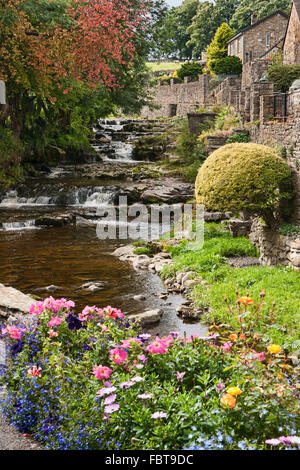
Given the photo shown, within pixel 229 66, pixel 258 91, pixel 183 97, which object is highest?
pixel 229 66

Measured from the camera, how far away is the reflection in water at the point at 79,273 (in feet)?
28.8

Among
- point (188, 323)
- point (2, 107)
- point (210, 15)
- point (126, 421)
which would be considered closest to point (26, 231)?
point (2, 107)

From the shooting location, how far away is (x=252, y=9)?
59.9 meters

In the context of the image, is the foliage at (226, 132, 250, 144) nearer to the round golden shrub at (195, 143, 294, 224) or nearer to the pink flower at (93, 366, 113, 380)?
the round golden shrub at (195, 143, 294, 224)

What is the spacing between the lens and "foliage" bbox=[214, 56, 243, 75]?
43.3 m

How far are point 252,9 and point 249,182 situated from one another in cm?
5697

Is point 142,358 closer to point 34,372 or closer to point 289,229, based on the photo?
point 34,372

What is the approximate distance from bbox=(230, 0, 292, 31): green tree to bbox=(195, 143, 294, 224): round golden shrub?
5256 cm

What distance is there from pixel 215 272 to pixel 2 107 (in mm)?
10968

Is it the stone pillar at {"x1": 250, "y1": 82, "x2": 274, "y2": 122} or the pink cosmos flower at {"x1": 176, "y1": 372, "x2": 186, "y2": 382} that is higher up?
the stone pillar at {"x1": 250, "y1": 82, "x2": 274, "y2": 122}

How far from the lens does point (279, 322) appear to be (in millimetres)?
7250

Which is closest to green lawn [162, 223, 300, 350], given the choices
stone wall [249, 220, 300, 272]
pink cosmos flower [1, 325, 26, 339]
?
stone wall [249, 220, 300, 272]

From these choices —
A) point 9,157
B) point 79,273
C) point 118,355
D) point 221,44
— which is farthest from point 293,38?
point 118,355
